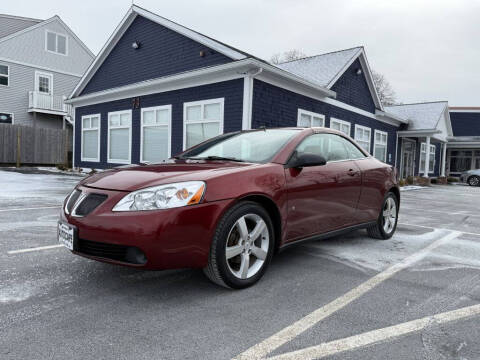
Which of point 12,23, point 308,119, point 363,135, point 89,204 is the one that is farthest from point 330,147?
point 12,23

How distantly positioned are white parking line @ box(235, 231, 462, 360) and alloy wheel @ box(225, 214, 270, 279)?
0.67 metres

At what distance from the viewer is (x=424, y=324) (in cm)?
259

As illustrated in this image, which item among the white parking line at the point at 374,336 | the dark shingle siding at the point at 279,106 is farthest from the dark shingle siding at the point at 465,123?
the white parking line at the point at 374,336

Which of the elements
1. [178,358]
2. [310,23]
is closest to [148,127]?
[178,358]

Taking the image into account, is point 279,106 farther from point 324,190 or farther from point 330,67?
point 324,190

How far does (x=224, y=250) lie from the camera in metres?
2.93

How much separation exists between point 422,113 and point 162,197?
23352 millimetres

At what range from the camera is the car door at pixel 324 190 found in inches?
139

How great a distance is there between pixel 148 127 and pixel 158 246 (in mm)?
12036

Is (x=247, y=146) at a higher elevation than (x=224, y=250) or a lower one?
higher

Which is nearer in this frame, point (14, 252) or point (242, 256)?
point (242, 256)

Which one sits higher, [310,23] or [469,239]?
[310,23]

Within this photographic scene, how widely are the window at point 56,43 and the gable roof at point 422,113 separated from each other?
22.4 m

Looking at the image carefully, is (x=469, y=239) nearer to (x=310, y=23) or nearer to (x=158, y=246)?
(x=158, y=246)
